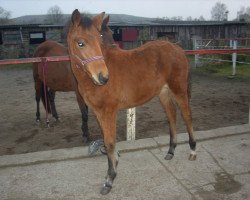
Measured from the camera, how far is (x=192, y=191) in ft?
10.3

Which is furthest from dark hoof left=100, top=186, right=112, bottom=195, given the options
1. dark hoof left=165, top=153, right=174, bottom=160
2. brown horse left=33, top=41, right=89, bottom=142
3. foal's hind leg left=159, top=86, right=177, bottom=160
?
brown horse left=33, top=41, right=89, bottom=142

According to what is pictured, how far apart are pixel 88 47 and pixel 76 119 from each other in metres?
3.86

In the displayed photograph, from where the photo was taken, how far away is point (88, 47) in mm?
2771

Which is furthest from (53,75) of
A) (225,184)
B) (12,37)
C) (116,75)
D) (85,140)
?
(12,37)

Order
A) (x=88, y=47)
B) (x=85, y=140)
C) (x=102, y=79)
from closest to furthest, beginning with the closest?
1. (x=102, y=79)
2. (x=88, y=47)
3. (x=85, y=140)

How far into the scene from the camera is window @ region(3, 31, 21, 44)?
→ 2375cm

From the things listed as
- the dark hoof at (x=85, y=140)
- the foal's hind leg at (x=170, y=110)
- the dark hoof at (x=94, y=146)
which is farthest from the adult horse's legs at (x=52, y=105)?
the foal's hind leg at (x=170, y=110)

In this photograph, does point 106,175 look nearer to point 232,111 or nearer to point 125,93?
point 125,93

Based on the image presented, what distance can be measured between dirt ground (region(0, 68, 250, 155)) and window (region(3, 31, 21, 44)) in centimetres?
1615

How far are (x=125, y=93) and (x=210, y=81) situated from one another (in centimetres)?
824

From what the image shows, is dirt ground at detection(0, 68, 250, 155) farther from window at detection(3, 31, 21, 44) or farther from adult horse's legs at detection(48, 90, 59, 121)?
window at detection(3, 31, 21, 44)

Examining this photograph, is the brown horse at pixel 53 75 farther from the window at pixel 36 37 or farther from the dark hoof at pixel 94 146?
the window at pixel 36 37

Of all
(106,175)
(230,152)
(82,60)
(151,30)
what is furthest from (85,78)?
(151,30)

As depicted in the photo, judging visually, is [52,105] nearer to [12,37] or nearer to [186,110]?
[186,110]
